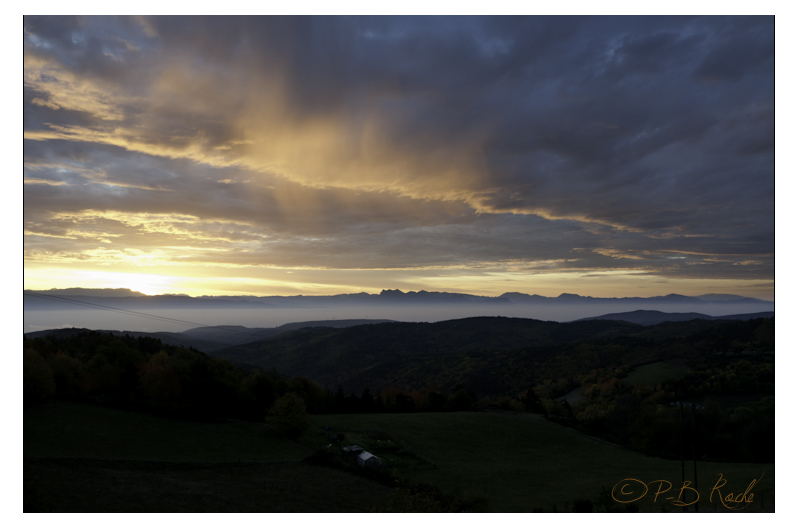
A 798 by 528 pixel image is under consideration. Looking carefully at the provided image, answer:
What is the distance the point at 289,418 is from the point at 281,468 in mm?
11365

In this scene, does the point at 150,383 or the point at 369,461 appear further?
the point at 150,383

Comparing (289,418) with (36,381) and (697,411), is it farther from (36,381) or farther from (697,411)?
(697,411)

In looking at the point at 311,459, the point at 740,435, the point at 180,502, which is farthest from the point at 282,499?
the point at 740,435

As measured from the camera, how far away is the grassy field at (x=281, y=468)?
22.3 metres

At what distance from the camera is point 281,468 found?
3362 centimetres

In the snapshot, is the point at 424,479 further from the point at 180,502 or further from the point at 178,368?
the point at 178,368

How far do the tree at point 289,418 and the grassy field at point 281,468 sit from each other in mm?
1453

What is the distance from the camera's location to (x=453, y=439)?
53.8 metres

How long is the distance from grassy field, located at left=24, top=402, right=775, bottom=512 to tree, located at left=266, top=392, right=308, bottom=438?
145cm

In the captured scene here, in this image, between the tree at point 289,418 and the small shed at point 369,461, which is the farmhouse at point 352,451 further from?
the tree at point 289,418
